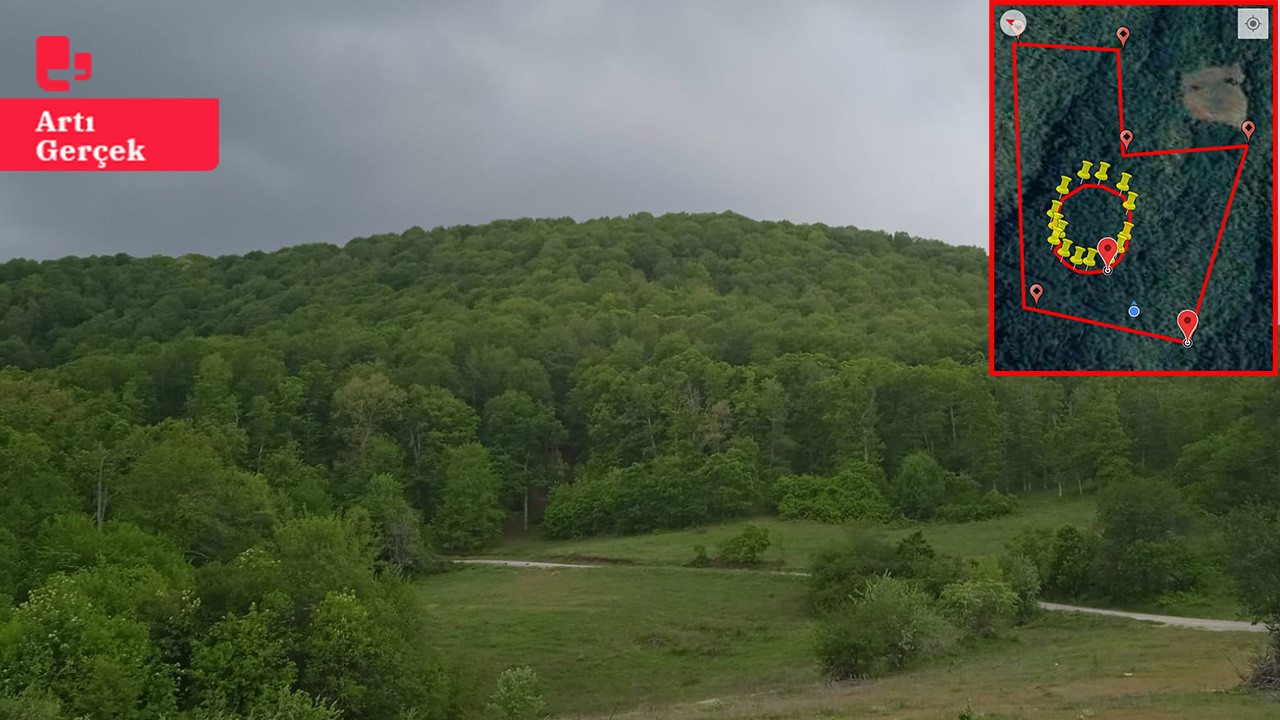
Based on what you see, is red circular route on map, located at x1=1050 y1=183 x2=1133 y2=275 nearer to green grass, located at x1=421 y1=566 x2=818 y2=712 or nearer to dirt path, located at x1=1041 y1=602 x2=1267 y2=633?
green grass, located at x1=421 y1=566 x2=818 y2=712

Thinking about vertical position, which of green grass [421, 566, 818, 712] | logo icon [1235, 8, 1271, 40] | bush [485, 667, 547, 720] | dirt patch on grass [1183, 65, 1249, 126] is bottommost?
green grass [421, 566, 818, 712]

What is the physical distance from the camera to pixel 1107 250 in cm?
2073

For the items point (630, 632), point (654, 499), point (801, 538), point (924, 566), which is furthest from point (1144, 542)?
point (654, 499)

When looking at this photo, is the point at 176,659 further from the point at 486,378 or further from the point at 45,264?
the point at 45,264

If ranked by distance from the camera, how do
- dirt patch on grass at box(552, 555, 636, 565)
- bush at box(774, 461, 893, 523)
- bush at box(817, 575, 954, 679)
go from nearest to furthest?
bush at box(817, 575, 954, 679) → dirt patch on grass at box(552, 555, 636, 565) → bush at box(774, 461, 893, 523)

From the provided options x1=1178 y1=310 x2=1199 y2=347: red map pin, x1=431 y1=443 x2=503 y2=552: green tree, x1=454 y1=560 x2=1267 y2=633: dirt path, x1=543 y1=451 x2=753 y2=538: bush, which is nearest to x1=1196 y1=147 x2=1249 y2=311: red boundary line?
x1=1178 y1=310 x2=1199 y2=347: red map pin

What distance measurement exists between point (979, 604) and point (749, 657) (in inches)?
382

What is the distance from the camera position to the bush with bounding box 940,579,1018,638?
41.4 metres

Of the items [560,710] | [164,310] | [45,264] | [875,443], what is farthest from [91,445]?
[45,264]

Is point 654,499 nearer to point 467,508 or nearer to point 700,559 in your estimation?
point 467,508

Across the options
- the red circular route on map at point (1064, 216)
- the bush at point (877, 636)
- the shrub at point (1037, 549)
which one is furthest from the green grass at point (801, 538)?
the red circular route on map at point (1064, 216)

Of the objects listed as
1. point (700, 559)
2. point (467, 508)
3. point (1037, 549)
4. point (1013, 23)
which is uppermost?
point (1013, 23)

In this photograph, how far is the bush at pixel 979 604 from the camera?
41.4 meters

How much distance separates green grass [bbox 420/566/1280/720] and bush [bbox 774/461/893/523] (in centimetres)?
1684
